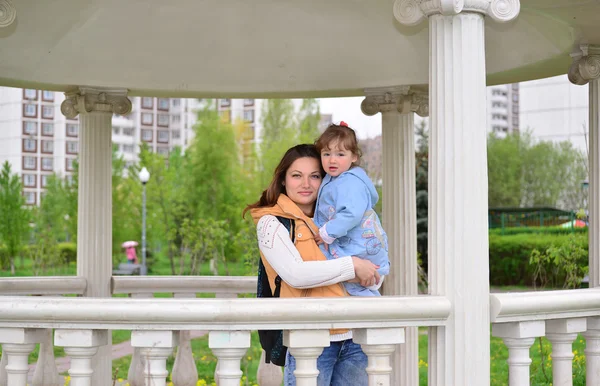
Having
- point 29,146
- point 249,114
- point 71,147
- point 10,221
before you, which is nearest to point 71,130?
point 71,147

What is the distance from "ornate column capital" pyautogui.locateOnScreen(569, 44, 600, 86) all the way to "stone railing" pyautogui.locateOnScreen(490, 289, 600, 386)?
1915mm

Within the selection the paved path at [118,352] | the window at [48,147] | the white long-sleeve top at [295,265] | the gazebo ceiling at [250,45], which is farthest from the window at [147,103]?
the white long-sleeve top at [295,265]

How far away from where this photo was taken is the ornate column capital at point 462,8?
13.3ft

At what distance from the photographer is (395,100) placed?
25.8 feet

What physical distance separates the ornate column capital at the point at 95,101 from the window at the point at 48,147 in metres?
65.6

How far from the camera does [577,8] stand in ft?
16.9

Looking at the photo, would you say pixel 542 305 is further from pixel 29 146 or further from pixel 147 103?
pixel 147 103

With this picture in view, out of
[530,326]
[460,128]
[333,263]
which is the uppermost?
[460,128]

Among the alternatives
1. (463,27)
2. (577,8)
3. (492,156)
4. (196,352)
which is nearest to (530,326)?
(463,27)

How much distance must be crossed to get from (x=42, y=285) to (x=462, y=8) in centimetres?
542

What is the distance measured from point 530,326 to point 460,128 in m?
1.13

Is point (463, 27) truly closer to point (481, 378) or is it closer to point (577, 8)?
point (577, 8)

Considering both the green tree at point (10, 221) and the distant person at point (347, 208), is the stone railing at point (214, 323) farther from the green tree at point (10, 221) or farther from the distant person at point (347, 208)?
the green tree at point (10, 221)

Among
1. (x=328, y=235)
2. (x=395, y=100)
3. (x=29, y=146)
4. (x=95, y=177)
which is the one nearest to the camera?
(x=328, y=235)
